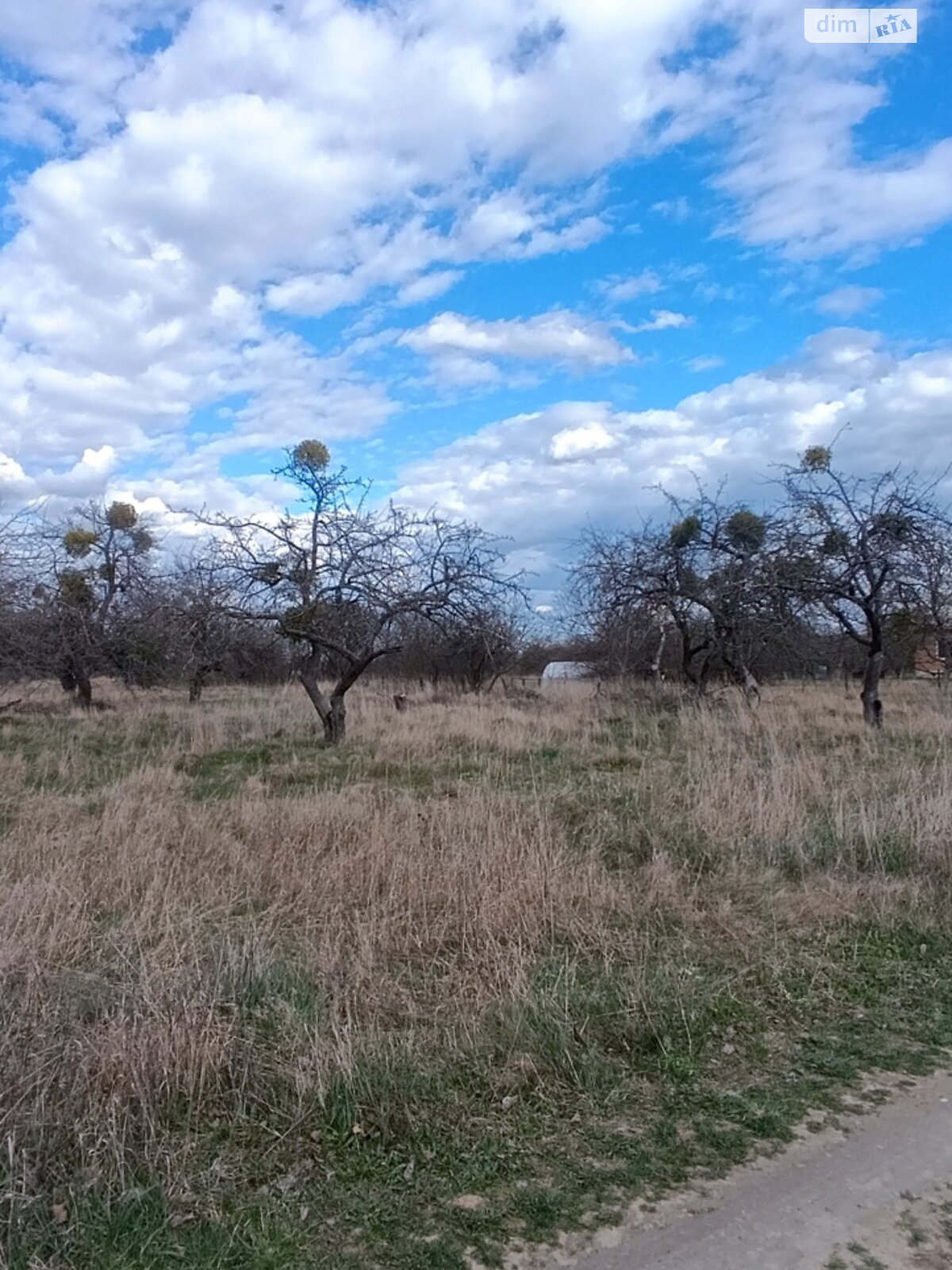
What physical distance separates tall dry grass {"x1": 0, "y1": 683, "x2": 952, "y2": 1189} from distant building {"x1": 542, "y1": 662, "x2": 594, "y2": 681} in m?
17.1

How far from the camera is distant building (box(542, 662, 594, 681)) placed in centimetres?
2838

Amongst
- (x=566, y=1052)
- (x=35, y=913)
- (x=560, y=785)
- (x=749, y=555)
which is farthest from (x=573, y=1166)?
(x=749, y=555)

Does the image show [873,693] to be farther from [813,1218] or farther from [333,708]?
[813,1218]

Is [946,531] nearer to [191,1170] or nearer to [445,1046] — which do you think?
[445,1046]

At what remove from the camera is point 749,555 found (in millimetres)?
15703

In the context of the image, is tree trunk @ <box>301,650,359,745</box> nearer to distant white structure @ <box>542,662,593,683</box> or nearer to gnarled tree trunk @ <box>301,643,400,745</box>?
gnarled tree trunk @ <box>301,643,400,745</box>

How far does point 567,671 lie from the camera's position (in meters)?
30.2

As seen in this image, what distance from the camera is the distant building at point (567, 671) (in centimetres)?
2838

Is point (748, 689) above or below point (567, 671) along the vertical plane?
below

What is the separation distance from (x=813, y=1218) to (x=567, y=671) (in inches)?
1087

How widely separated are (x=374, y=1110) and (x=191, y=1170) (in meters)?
0.63

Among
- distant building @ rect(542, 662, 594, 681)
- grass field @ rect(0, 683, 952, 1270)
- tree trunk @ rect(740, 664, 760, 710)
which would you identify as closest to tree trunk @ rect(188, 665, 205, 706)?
distant building @ rect(542, 662, 594, 681)

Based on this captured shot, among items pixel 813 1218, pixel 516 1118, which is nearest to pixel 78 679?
pixel 516 1118

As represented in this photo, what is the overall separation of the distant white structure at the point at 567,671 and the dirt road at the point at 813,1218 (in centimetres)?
2465
